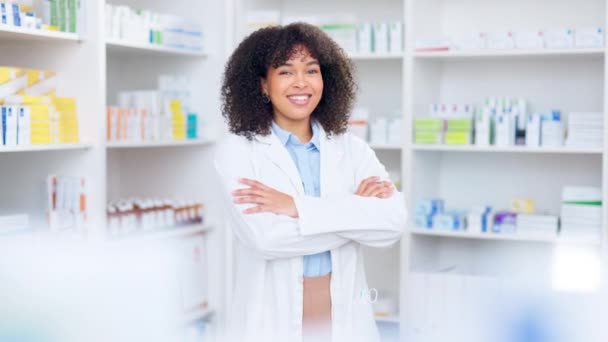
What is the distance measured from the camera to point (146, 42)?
3484 mm

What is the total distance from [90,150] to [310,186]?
118 centimetres

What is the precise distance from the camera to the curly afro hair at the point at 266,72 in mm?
2311

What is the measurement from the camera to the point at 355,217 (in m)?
2.20

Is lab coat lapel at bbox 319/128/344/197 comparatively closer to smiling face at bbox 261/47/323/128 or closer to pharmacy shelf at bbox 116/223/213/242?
smiling face at bbox 261/47/323/128

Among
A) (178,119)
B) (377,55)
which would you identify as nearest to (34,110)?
(178,119)

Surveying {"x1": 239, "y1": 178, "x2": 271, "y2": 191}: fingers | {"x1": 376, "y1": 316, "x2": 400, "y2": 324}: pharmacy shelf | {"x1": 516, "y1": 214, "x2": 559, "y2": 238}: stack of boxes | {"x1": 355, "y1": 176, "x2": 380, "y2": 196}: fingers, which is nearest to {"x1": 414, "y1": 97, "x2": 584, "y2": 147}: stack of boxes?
{"x1": 516, "y1": 214, "x2": 559, "y2": 238}: stack of boxes

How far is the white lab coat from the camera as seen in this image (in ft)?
7.08

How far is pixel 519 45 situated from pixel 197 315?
1.91m

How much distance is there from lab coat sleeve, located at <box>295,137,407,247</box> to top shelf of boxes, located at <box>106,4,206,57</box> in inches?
A: 56.1

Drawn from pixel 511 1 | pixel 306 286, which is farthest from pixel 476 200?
pixel 306 286

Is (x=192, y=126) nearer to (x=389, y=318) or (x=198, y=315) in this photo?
(x=198, y=315)

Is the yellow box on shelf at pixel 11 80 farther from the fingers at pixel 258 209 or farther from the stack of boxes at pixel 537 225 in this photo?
the stack of boxes at pixel 537 225

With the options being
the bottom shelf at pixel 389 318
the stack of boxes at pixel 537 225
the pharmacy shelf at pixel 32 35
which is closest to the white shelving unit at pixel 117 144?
the pharmacy shelf at pixel 32 35

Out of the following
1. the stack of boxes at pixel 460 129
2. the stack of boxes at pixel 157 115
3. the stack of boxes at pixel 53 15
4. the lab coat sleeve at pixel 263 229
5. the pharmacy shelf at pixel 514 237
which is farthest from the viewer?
the stack of boxes at pixel 460 129
